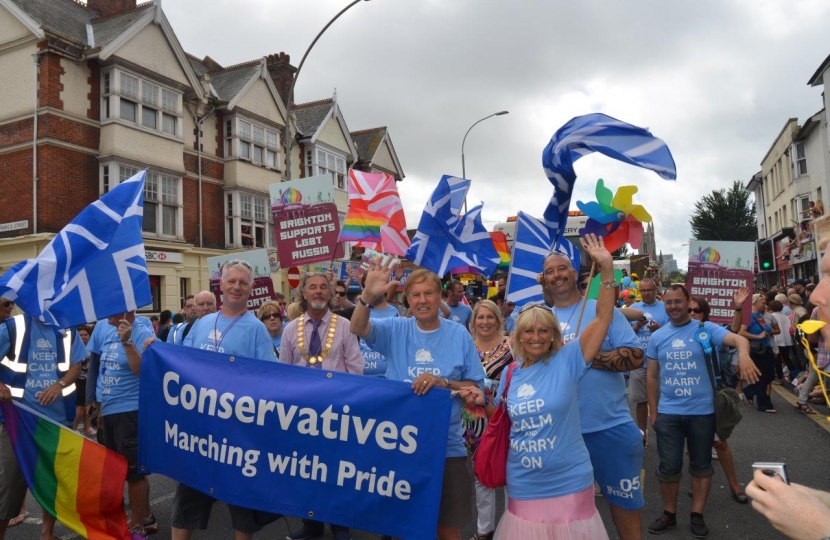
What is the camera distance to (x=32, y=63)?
16.5 m

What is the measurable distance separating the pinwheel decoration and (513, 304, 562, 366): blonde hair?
4.27 feet

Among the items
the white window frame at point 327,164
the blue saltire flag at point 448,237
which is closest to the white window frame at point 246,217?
the white window frame at point 327,164

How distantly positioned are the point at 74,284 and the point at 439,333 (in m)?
2.59

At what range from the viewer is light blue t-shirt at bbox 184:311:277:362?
3.92 meters

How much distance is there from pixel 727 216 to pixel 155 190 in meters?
55.4

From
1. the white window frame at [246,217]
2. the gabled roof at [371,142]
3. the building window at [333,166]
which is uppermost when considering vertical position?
the gabled roof at [371,142]

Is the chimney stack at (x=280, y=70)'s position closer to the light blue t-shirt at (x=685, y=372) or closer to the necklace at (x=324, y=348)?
the necklace at (x=324, y=348)

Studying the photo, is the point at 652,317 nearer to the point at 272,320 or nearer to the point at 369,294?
the point at 272,320

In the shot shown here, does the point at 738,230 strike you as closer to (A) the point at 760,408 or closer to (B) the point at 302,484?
(A) the point at 760,408

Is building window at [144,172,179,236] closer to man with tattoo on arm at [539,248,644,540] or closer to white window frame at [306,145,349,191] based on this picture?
white window frame at [306,145,349,191]

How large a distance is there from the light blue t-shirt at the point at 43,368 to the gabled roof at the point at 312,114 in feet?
73.7

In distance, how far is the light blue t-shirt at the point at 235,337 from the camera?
3924 mm

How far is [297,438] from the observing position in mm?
3457

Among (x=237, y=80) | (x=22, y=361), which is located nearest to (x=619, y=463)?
(x=22, y=361)
